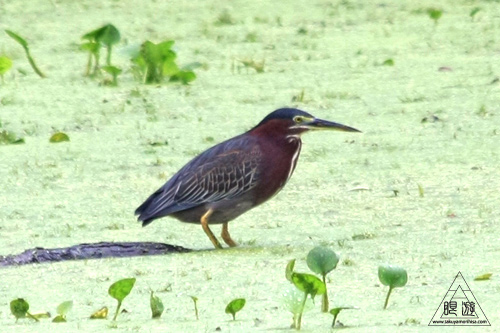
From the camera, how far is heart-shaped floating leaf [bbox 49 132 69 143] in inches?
342

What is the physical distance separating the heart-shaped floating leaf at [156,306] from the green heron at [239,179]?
128 cm

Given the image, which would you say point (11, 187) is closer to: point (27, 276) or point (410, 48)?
point (27, 276)

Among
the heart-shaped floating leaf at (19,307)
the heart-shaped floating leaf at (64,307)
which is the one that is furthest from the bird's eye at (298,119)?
the heart-shaped floating leaf at (19,307)

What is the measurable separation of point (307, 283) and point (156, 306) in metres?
0.53

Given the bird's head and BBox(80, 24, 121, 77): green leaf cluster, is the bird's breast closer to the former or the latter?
the bird's head

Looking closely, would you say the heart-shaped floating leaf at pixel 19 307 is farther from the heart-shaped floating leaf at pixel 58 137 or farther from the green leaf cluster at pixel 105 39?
the green leaf cluster at pixel 105 39

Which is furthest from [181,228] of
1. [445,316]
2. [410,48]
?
[410,48]

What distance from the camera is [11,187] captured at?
764 cm

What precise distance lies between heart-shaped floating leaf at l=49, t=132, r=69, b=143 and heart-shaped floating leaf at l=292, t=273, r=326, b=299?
4217 mm

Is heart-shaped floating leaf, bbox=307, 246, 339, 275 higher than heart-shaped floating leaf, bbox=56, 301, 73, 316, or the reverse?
heart-shaped floating leaf, bbox=307, 246, 339, 275

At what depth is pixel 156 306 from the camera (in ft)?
16.1

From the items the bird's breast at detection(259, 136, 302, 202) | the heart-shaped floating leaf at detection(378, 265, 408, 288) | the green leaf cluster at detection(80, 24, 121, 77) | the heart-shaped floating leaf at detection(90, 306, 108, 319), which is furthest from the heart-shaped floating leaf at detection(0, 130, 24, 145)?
the heart-shaped floating leaf at detection(378, 265, 408, 288)

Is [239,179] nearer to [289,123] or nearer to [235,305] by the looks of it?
[289,123]

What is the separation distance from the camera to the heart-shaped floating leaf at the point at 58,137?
28.5ft
